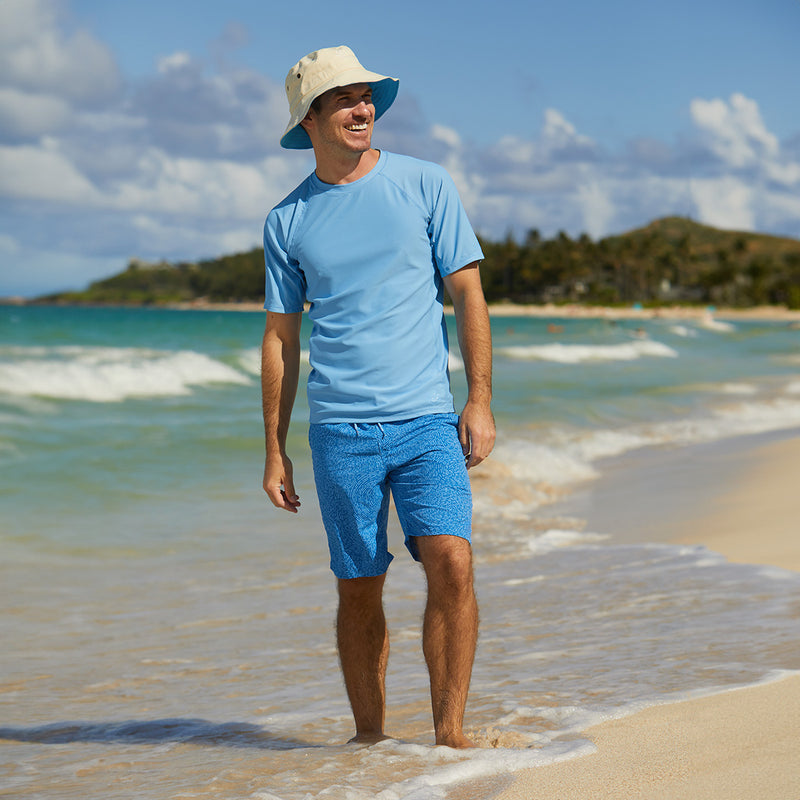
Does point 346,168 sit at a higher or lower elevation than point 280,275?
higher

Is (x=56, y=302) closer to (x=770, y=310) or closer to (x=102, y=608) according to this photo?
(x=770, y=310)

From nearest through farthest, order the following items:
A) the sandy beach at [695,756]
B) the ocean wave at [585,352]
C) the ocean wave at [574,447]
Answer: the sandy beach at [695,756], the ocean wave at [574,447], the ocean wave at [585,352]

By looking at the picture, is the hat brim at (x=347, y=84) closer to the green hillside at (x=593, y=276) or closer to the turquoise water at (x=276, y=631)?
the turquoise water at (x=276, y=631)

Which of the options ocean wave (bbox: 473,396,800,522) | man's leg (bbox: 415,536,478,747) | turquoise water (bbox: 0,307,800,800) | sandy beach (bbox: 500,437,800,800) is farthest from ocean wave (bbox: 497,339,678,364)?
man's leg (bbox: 415,536,478,747)

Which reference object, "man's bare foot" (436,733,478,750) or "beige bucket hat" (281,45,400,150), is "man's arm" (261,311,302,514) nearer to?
"beige bucket hat" (281,45,400,150)

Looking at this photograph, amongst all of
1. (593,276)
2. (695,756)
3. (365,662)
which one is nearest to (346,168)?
(365,662)

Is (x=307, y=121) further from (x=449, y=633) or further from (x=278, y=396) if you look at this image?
(x=449, y=633)

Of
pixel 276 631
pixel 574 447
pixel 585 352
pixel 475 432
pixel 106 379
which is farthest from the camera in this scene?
pixel 585 352

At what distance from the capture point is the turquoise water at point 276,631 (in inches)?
112

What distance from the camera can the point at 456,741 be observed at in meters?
2.63

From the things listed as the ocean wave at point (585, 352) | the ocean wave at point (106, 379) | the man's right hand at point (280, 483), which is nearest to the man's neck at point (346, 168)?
the man's right hand at point (280, 483)

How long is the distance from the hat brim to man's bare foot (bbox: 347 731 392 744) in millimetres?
1845

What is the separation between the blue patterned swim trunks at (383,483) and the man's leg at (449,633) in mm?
84

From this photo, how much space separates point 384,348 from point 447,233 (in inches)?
15.4
